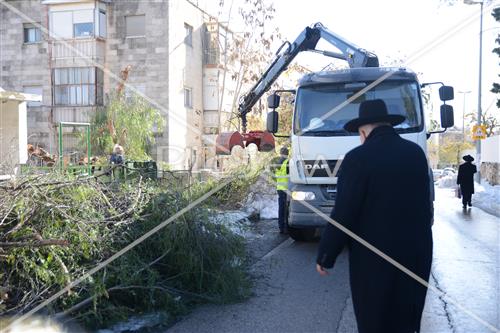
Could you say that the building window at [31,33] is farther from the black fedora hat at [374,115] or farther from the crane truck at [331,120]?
the black fedora hat at [374,115]

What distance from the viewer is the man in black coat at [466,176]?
16.2 m

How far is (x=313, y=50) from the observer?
477 inches

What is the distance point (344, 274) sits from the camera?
23.4 ft

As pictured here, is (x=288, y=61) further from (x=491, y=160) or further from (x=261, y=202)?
(x=491, y=160)

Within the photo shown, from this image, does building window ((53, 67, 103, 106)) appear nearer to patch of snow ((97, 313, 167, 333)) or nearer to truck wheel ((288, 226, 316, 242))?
truck wheel ((288, 226, 316, 242))

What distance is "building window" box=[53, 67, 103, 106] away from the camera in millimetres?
24750

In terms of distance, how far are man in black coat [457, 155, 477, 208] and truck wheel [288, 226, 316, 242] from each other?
27.3ft

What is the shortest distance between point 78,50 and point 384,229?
23974 mm

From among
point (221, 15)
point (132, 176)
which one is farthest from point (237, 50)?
point (132, 176)

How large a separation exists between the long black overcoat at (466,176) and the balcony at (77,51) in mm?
17147

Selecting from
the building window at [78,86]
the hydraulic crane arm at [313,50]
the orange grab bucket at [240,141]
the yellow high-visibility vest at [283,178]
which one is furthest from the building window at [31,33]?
the yellow high-visibility vest at [283,178]

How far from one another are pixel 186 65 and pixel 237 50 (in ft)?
8.88

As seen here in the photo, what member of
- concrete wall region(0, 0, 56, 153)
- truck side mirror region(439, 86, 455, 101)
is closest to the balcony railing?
concrete wall region(0, 0, 56, 153)

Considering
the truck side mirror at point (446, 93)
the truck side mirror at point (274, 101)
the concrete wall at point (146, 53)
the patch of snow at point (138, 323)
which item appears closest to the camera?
the patch of snow at point (138, 323)
